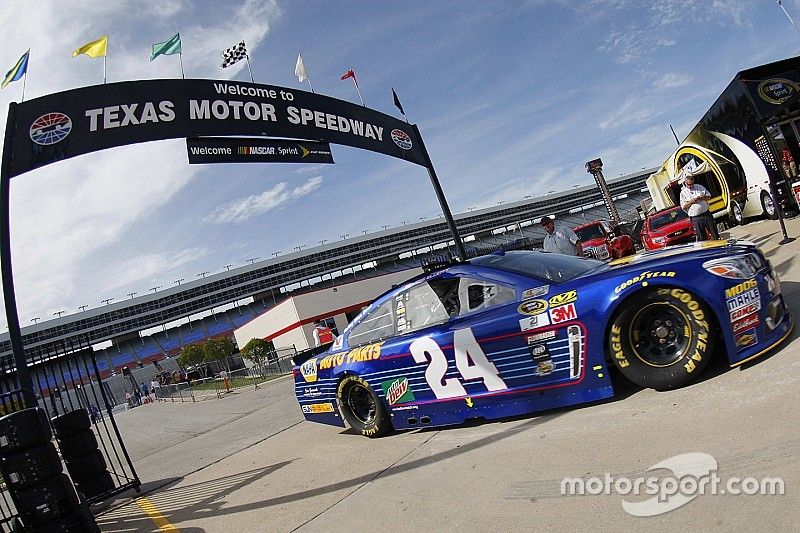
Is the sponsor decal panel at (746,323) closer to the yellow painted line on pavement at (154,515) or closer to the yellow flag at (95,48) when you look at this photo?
the yellow painted line on pavement at (154,515)

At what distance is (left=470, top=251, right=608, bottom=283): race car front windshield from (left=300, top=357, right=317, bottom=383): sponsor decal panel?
217 centimetres

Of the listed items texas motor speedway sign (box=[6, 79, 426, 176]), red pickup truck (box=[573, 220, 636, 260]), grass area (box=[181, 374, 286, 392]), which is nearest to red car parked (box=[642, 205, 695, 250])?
red pickup truck (box=[573, 220, 636, 260])

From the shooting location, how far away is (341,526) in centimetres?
349

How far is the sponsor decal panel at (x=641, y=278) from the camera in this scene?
12.2 ft

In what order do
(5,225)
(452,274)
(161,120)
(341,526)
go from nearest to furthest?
1. (341,526)
2. (452,274)
3. (5,225)
4. (161,120)

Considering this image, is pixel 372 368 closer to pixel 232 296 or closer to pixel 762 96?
pixel 762 96

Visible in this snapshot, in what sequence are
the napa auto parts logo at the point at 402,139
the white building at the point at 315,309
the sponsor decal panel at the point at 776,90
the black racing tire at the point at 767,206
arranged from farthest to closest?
1. the white building at the point at 315,309
2. the black racing tire at the point at 767,206
3. the napa auto parts logo at the point at 402,139
4. the sponsor decal panel at the point at 776,90

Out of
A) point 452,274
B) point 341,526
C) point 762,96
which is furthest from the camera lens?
point 762,96

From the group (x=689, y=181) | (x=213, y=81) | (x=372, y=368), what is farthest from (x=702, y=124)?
(x=372, y=368)

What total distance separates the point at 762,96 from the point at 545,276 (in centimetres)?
907

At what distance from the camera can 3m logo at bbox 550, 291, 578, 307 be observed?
4008 millimetres

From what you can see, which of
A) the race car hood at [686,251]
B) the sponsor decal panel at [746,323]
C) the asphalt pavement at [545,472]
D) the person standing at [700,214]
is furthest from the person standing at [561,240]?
the sponsor decal panel at [746,323]

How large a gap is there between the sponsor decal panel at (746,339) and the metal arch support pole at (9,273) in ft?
20.1

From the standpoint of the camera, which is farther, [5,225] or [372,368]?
[5,225]
